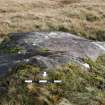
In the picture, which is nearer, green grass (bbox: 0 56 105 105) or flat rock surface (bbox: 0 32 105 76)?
green grass (bbox: 0 56 105 105)

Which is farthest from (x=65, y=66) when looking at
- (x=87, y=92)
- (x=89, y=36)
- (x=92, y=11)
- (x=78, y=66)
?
(x=92, y=11)

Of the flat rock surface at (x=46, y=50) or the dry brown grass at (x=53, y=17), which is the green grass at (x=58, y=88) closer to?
the flat rock surface at (x=46, y=50)

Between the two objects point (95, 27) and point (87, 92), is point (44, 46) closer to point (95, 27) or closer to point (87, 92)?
point (87, 92)

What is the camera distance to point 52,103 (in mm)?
7832

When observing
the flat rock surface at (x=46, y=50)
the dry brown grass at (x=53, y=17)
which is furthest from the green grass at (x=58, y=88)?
the dry brown grass at (x=53, y=17)

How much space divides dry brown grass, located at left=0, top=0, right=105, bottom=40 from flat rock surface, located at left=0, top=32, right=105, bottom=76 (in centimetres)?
675

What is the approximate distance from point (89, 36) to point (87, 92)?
9533 mm

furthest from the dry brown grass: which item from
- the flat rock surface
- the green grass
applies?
the green grass

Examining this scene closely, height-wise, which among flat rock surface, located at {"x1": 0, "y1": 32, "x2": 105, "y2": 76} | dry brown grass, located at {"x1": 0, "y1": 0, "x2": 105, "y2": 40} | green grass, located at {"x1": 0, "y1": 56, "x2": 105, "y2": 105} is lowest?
dry brown grass, located at {"x1": 0, "y1": 0, "x2": 105, "y2": 40}

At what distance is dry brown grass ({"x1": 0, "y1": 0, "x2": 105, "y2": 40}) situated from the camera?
18.3 metres

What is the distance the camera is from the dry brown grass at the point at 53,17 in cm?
1830

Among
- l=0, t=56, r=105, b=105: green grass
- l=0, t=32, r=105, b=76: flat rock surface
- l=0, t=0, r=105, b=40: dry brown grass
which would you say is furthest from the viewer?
l=0, t=0, r=105, b=40: dry brown grass

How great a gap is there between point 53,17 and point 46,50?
11259 millimetres

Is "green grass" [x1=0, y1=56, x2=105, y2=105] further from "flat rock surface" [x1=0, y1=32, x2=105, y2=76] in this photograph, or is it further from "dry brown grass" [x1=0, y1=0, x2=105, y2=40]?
"dry brown grass" [x1=0, y1=0, x2=105, y2=40]
